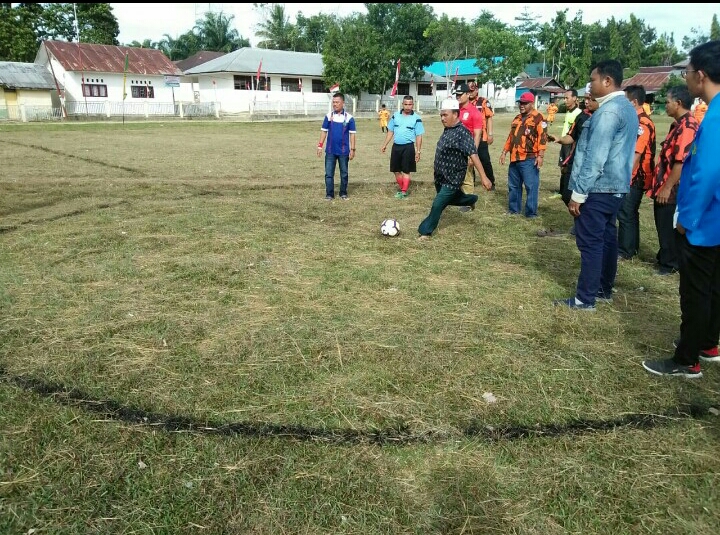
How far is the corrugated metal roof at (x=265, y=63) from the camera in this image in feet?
142

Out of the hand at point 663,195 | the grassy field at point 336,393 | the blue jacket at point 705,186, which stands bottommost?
the grassy field at point 336,393

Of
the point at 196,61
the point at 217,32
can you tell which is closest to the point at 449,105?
the point at 196,61

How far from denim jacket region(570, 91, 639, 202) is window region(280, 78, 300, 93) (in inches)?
1786

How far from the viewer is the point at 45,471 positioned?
8.69 feet

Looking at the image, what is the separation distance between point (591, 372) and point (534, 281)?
196 cm

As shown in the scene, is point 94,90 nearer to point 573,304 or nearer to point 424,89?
point 424,89

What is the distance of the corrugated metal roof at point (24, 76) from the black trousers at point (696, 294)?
43.6 m

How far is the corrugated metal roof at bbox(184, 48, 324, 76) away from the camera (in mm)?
43412

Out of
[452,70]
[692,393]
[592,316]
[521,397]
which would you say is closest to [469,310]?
[592,316]

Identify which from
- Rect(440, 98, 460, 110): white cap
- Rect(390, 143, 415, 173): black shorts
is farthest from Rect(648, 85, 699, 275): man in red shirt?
Rect(390, 143, 415, 173): black shorts

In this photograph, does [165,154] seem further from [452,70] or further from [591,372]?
[452,70]

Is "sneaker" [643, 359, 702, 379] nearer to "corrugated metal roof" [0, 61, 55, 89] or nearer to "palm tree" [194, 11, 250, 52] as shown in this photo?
"corrugated metal roof" [0, 61, 55, 89]

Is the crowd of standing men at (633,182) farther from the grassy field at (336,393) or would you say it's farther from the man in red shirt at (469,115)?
the man in red shirt at (469,115)

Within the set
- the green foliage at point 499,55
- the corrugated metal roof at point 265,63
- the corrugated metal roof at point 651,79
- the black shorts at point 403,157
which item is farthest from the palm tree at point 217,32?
the black shorts at point 403,157
